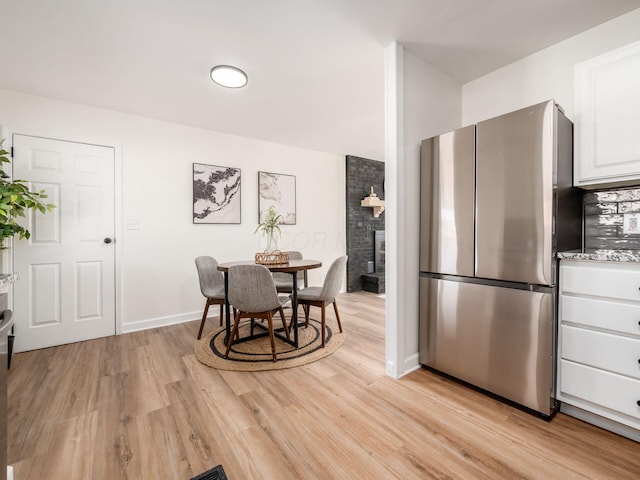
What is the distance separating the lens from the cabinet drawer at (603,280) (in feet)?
4.65

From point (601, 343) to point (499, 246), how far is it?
687 mm

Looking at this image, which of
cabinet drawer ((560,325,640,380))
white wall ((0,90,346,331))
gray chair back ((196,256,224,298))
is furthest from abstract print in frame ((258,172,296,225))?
cabinet drawer ((560,325,640,380))

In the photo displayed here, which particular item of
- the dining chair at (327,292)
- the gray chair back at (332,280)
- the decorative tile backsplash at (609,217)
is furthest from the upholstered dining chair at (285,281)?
the decorative tile backsplash at (609,217)

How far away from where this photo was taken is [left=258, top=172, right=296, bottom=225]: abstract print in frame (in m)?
4.12

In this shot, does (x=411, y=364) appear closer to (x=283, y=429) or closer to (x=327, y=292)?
(x=327, y=292)

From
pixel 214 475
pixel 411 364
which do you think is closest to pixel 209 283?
pixel 214 475

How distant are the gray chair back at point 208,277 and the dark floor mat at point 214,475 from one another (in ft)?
5.49

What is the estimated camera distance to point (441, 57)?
7.38ft

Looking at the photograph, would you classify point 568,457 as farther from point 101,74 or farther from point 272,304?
point 101,74

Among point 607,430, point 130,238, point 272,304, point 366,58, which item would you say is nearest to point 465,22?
point 366,58

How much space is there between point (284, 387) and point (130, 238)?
2484 millimetres

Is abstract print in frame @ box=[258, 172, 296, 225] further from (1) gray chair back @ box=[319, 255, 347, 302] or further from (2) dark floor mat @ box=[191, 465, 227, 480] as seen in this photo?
(2) dark floor mat @ box=[191, 465, 227, 480]

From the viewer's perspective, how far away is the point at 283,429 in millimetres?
1559

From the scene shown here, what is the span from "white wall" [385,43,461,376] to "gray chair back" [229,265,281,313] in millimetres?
926
